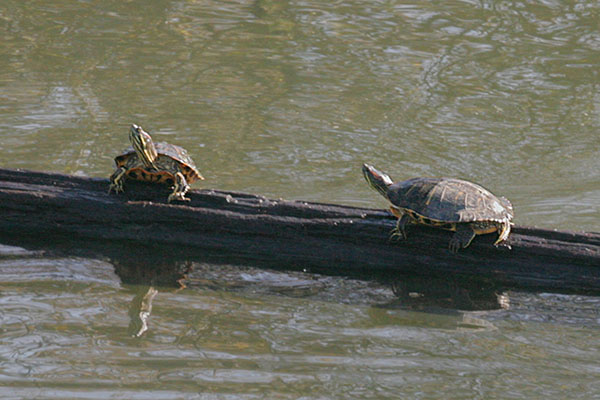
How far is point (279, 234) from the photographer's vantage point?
4965mm

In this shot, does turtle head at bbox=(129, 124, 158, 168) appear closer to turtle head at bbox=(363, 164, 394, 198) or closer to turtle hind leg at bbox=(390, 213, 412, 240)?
turtle head at bbox=(363, 164, 394, 198)

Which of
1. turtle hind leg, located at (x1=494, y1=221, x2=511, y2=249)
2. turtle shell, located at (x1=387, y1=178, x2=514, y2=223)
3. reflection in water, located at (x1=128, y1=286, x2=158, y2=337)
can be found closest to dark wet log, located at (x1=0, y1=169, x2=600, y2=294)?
turtle hind leg, located at (x1=494, y1=221, x2=511, y2=249)

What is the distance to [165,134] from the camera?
8336 millimetres

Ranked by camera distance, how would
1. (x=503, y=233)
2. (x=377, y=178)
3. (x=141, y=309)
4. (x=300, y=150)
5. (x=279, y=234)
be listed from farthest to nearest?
(x=300, y=150) → (x=377, y=178) → (x=279, y=234) → (x=503, y=233) → (x=141, y=309)

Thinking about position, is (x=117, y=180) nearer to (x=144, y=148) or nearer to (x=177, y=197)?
(x=144, y=148)


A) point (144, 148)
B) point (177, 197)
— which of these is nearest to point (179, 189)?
point (177, 197)

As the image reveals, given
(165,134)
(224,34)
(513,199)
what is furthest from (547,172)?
(224,34)

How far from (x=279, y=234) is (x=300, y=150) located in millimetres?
3213

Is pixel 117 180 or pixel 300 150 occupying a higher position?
pixel 117 180

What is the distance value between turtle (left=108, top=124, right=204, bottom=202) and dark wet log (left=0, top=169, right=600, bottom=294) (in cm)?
8

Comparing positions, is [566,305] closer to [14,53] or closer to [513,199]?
[513,199]

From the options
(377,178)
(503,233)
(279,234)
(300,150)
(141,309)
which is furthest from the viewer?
(300,150)

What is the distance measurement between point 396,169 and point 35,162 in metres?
3.26

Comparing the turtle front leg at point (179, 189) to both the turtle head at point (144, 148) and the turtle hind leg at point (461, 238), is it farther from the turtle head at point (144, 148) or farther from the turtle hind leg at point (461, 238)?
the turtle hind leg at point (461, 238)
